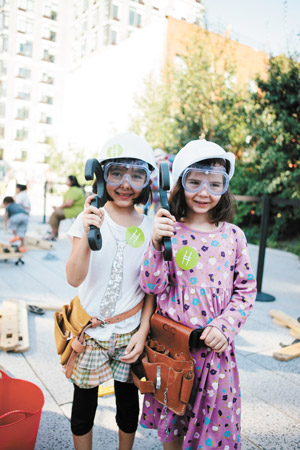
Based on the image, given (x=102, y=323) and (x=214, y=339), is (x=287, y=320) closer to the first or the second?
(x=214, y=339)

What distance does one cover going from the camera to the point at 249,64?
637 inches

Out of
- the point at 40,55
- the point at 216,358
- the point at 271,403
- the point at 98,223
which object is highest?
the point at 40,55

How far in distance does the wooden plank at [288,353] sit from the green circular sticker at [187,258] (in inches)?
77.8

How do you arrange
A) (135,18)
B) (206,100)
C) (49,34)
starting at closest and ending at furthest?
(206,100)
(135,18)
(49,34)

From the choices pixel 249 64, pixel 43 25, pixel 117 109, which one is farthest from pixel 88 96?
pixel 249 64

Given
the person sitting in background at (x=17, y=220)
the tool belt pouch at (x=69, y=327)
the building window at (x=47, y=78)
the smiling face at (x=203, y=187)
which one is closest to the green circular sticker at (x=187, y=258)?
the smiling face at (x=203, y=187)

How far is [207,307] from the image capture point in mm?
1494

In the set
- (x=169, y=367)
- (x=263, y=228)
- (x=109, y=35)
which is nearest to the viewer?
(x=169, y=367)

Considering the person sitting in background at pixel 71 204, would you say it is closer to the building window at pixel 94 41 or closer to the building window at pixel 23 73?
the building window at pixel 94 41

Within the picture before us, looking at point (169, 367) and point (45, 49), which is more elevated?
point (45, 49)

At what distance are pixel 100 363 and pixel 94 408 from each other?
9.6 inches

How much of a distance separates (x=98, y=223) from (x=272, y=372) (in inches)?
86.3

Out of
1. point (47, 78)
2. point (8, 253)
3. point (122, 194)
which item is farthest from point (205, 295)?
point (47, 78)

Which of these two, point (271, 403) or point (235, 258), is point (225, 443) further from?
point (271, 403)
